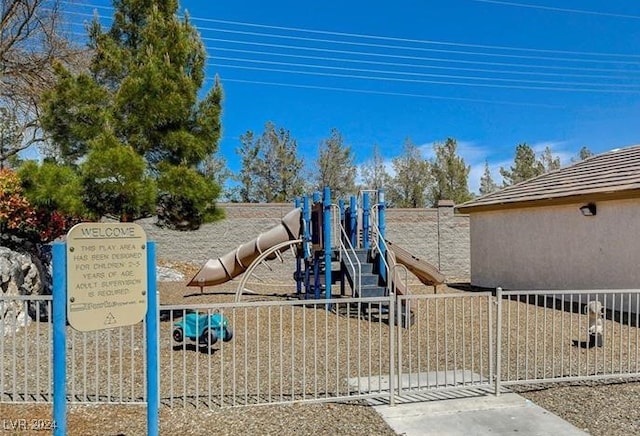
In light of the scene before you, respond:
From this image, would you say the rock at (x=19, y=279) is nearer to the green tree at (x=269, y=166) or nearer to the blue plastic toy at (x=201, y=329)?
the blue plastic toy at (x=201, y=329)

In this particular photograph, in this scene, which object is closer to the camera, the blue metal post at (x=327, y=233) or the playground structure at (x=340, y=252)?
the playground structure at (x=340, y=252)

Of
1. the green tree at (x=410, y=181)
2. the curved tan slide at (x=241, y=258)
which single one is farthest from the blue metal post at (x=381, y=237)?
the green tree at (x=410, y=181)

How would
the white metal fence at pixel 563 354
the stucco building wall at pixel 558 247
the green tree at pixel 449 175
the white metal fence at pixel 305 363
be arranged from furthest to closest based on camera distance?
1. the green tree at pixel 449 175
2. the stucco building wall at pixel 558 247
3. the white metal fence at pixel 563 354
4. the white metal fence at pixel 305 363

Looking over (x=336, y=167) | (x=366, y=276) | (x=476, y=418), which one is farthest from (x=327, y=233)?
(x=336, y=167)

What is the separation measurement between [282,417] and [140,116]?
19.4ft

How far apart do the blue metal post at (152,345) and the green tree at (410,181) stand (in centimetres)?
2872

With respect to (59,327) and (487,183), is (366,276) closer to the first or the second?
(59,327)

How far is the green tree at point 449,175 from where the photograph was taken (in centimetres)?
3212

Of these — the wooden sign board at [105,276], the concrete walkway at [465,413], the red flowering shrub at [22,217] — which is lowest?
the concrete walkway at [465,413]

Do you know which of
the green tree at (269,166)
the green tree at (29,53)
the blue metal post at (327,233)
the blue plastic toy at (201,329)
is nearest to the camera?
the blue plastic toy at (201,329)

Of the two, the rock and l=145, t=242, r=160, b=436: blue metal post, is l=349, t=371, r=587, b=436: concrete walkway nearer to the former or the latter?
l=145, t=242, r=160, b=436: blue metal post

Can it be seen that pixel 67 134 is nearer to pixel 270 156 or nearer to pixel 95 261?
pixel 95 261

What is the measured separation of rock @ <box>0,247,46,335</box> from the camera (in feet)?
28.4

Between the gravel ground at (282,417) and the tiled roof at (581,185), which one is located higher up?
the tiled roof at (581,185)
